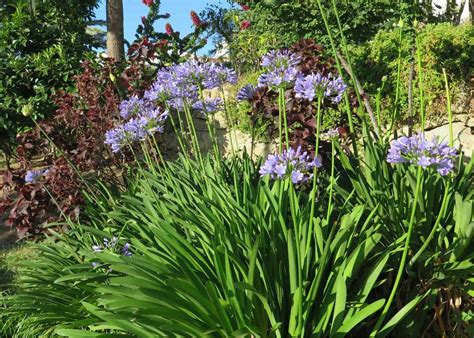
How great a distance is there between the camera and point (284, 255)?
212 cm

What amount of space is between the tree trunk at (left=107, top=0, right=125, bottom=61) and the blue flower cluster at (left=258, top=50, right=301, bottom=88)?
7.05m

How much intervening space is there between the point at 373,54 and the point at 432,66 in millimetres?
733

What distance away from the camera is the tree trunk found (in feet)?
29.0

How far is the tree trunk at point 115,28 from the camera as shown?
883cm

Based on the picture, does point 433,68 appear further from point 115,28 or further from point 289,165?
point 115,28

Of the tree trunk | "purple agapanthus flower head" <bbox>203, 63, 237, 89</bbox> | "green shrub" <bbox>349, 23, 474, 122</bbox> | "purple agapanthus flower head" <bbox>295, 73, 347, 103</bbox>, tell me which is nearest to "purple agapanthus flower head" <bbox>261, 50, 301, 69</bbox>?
"purple agapanthus flower head" <bbox>295, 73, 347, 103</bbox>

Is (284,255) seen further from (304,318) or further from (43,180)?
(43,180)

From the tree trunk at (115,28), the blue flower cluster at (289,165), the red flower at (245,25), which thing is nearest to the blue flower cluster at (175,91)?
the blue flower cluster at (289,165)

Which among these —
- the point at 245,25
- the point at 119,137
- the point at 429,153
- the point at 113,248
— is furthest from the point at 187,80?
the point at 245,25

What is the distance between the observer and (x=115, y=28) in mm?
8945

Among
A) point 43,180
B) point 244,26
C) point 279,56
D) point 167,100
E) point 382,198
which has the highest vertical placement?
point 244,26

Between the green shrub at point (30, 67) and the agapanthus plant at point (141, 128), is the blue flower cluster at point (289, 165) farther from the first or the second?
the green shrub at point (30, 67)

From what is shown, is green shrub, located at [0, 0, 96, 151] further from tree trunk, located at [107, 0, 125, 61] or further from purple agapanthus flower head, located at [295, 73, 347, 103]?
purple agapanthus flower head, located at [295, 73, 347, 103]

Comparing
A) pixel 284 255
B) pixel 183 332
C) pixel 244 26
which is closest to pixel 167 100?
pixel 284 255
